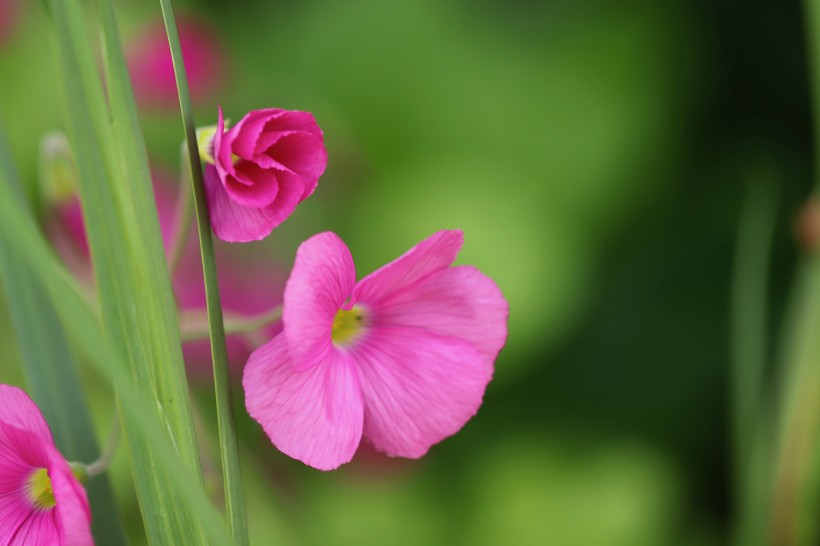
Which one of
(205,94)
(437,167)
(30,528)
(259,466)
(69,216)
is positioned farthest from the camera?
(437,167)

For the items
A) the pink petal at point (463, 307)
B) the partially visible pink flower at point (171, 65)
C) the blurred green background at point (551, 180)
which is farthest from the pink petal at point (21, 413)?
the partially visible pink flower at point (171, 65)

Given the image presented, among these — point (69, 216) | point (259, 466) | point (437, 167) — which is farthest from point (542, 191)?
point (69, 216)

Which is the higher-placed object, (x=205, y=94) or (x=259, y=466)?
(x=205, y=94)

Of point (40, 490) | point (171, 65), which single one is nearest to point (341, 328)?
point (40, 490)

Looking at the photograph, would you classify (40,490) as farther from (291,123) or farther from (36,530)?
(291,123)

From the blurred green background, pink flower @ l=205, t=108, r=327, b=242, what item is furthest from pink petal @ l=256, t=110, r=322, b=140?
the blurred green background

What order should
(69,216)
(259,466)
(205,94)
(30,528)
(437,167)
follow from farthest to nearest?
(437,167), (205,94), (259,466), (69,216), (30,528)

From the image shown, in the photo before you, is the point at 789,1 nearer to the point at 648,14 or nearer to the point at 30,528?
the point at 648,14
